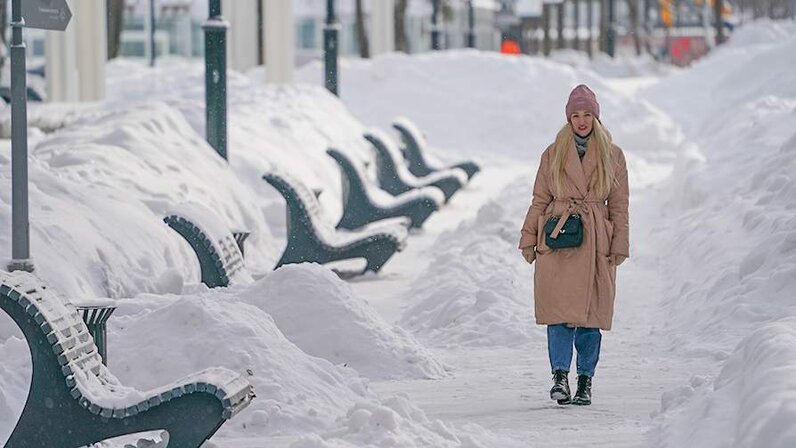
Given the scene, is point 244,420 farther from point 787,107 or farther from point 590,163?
point 787,107

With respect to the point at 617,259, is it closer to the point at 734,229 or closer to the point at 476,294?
the point at 476,294

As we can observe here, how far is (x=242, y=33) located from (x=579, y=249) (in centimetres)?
3082

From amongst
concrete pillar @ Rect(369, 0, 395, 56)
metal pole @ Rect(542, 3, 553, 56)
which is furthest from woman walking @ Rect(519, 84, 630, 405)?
metal pole @ Rect(542, 3, 553, 56)

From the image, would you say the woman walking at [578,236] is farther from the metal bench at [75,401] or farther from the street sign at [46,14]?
the street sign at [46,14]

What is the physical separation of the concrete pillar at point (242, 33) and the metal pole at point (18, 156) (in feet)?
91.3

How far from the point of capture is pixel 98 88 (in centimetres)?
2950

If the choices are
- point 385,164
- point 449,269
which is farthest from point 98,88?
point 449,269

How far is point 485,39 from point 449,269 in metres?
79.0

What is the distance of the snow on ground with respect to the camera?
6.75 metres

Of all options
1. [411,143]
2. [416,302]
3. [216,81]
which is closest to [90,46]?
[411,143]

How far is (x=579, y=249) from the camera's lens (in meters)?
7.95

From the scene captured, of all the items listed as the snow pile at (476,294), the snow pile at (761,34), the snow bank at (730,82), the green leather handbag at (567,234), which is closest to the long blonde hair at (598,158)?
the green leather handbag at (567,234)

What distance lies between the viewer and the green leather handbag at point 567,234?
7891 mm

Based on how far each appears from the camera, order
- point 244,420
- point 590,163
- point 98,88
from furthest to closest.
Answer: point 98,88
point 590,163
point 244,420
